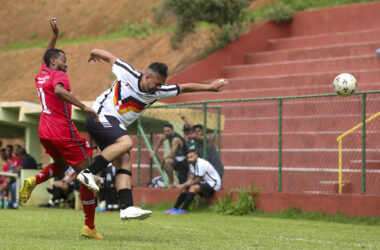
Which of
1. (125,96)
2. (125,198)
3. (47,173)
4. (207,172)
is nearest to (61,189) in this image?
(207,172)

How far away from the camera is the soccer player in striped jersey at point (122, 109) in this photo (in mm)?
8281

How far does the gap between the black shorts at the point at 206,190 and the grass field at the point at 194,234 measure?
5.16 feet

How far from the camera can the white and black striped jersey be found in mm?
15461

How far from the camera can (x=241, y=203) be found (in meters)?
15.0

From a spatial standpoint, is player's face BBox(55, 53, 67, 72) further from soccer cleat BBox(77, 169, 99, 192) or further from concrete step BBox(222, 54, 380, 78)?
concrete step BBox(222, 54, 380, 78)

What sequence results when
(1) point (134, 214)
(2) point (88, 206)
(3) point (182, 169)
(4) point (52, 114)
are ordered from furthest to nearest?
(3) point (182, 169), (4) point (52, 114), (2) point (88, 206), (1) point (134, 214)

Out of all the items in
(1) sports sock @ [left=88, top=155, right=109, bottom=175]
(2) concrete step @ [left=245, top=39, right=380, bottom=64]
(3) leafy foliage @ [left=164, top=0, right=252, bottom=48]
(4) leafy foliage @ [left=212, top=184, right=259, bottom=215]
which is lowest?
(4) leafy foliage @ [left=212, top=184, right=259, bottom=215]

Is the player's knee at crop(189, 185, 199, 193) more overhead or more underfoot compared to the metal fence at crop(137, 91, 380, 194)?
more underfoot

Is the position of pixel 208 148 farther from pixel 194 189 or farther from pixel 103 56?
pixel 103 56

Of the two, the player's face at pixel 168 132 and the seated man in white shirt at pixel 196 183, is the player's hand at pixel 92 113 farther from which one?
the player's face at pixel 168 132

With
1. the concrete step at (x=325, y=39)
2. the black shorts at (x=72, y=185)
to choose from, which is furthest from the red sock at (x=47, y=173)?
the concrete step at (x=325, y=39)

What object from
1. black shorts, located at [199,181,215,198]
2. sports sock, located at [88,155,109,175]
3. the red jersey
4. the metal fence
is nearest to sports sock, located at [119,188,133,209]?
sports sock, located at [88,155,109,175]

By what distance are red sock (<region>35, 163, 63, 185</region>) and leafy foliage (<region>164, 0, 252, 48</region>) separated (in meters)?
16.0

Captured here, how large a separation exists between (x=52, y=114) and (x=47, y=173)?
32.1 inches
